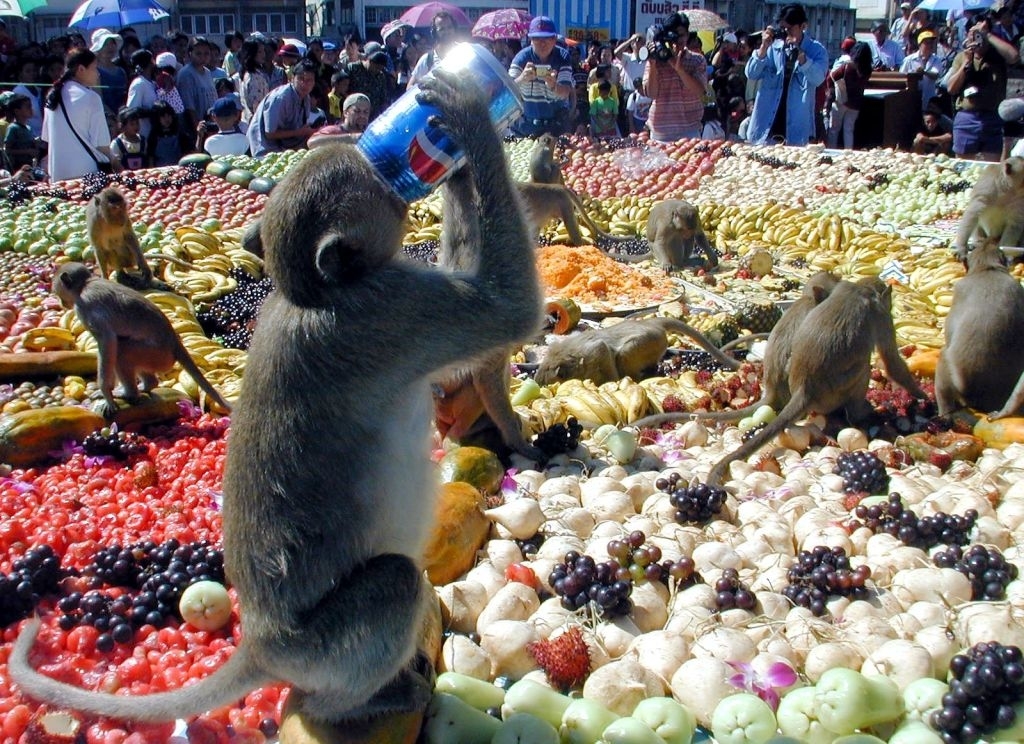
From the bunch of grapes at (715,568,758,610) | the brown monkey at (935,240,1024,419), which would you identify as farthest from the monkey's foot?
the brown monkey at (935,240,1024,419)

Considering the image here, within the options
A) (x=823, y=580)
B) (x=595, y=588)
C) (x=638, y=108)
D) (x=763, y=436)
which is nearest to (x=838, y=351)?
(x=763, y=436)

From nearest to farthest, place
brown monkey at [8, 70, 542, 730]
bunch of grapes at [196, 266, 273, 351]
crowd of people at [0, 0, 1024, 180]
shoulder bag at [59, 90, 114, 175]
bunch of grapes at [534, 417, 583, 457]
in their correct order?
brown monkey at [8, 70, 542, 730], bunch of grapes at [534, 417, 583, 457], bunch of grapes at [196, 266, 273, 351], shoulder bag at [59, 90, 114, 175], crowd of people at [0, 0, 1024, 180]

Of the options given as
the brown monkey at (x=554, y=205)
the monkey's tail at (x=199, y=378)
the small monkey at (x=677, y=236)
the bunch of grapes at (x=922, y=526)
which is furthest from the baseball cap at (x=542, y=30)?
the bunch of grapes at (x=922, y=526)

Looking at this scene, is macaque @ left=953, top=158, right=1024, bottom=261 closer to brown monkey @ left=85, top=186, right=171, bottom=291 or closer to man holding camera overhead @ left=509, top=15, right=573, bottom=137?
man holding camera overhead @ left=509, top=15, right=573, bottom=137

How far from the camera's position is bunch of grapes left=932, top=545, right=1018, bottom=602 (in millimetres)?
3932

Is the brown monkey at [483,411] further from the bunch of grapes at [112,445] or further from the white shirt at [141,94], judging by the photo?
the white shirt at [141,94]

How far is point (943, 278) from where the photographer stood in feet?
31.1

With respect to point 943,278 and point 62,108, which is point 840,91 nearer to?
point 943,278

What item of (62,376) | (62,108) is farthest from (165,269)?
(62,108)

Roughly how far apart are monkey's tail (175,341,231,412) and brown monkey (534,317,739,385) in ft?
8.14

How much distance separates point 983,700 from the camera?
320cm

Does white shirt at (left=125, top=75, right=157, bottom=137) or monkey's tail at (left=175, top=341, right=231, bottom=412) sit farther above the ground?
white shirt at (left=125, top=75, right=157, bottom=137)

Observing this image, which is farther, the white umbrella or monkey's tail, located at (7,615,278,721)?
the white umbrella

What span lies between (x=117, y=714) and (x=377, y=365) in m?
1.48
